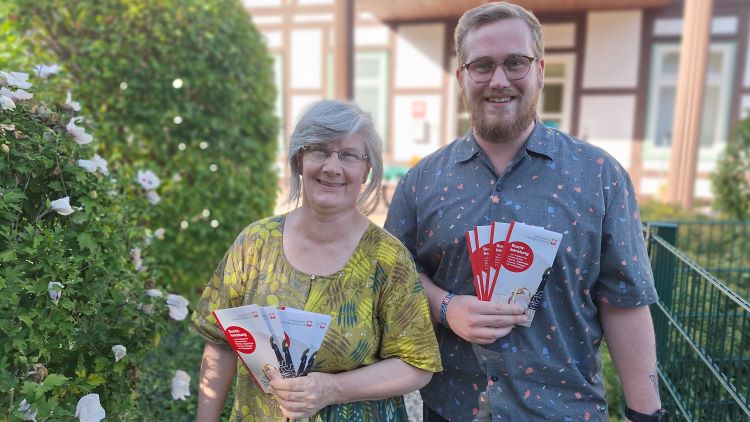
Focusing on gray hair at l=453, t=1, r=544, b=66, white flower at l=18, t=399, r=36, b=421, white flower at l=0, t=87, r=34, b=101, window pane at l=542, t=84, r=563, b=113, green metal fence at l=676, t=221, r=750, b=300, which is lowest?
green metal fence at l=676, t=221, r=750, b=300

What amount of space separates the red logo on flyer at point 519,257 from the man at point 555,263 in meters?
0.07

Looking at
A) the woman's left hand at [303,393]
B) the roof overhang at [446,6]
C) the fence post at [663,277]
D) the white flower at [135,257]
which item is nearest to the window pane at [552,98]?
the roof overhang at [446,6]

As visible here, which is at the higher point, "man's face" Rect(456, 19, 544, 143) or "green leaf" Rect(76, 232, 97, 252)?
"man's face" Rect(456, 19, 544, 143)

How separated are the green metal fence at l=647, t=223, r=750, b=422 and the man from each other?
393 millimetres

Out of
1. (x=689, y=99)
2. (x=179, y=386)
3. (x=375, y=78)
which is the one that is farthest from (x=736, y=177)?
(x=375, y=78)

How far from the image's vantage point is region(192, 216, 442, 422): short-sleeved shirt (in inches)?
60.6

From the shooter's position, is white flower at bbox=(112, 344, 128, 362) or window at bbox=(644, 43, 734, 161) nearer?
white flower at bbox=(112, 344, 128, 362)

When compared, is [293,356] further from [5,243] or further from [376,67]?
[376,67]

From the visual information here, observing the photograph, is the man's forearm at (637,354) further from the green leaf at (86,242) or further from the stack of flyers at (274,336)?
the green leaf at (86,242)

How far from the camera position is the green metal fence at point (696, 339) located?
1.83 metres

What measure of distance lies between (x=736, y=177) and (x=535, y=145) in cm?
641

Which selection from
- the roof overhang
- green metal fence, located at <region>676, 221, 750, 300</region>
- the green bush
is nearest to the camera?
the green bush

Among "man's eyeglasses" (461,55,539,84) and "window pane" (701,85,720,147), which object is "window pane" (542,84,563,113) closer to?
"window pane" (701,85,720,147)

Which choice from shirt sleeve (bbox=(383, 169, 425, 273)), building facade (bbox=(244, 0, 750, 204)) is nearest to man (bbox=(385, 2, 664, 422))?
shirt sleeve (bbox=(383, 169, 425, 273))
